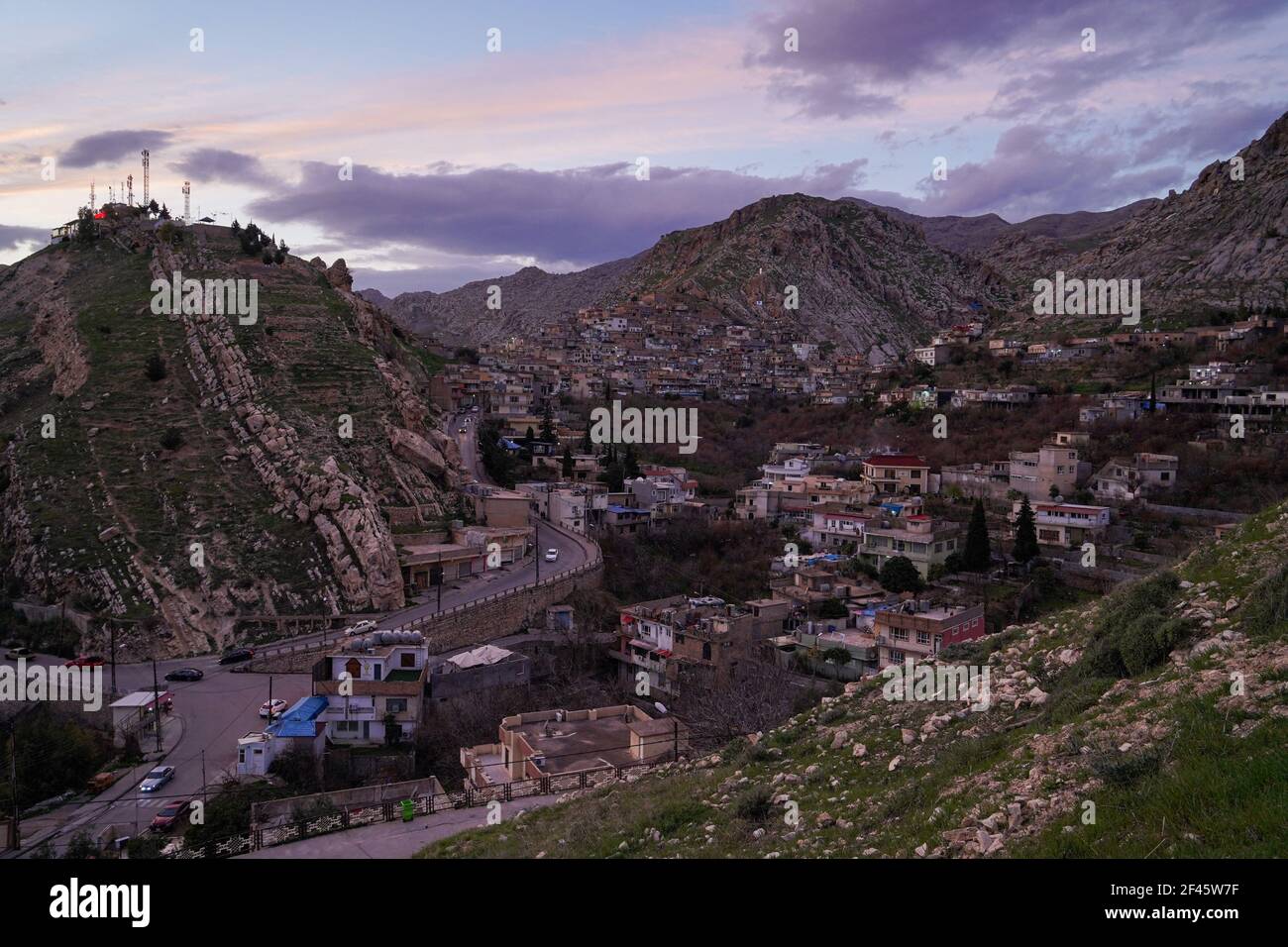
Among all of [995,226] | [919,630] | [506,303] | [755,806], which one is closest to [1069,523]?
[919,630]

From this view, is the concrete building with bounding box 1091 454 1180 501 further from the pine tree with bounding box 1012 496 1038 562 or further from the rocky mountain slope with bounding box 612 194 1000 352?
the rocky mountain slope with bounding box 612 194 1000 352

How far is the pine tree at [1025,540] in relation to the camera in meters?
24.9

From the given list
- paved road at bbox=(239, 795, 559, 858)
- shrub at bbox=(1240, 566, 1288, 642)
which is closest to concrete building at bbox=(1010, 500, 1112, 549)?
shrub at bbox=(1240, 566, 1288, 642)

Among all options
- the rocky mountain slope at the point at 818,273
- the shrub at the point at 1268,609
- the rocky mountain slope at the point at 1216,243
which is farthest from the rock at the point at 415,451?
the rocky mountain slope at the point at 818,273

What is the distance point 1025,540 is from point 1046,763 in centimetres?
2177

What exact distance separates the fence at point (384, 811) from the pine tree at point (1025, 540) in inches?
700

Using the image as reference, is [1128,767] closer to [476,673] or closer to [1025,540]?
[476,673]

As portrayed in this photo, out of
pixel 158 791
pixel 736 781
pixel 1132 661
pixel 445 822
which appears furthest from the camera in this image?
pixel 158 791

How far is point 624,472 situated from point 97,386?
1915cm

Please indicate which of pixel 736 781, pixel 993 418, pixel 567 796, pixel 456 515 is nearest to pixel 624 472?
pixel 456 515

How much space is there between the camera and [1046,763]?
4934 mm

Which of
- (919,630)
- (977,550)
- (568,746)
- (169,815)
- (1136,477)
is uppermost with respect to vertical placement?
(1136,477)
